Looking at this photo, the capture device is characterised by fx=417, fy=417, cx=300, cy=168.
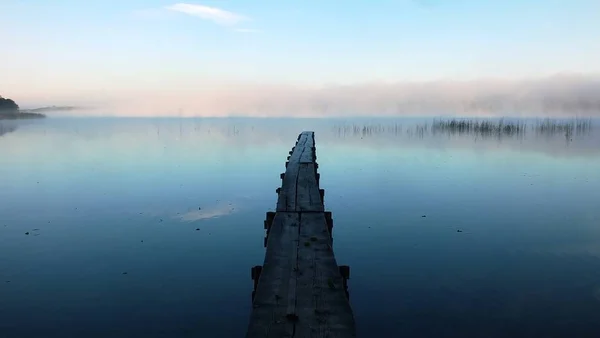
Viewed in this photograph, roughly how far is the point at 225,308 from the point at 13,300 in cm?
405

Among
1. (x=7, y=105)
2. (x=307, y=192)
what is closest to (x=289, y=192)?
(x=307, y=192)

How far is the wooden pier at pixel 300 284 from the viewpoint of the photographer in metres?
4.53

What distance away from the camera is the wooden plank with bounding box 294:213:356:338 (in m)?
4.48

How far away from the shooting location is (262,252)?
10836 millimetres

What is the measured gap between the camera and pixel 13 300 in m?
7.91

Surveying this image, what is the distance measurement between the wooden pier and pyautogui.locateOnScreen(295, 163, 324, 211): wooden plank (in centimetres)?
51

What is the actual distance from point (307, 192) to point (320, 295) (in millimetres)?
6382

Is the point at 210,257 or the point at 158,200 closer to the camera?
the point at 210,257

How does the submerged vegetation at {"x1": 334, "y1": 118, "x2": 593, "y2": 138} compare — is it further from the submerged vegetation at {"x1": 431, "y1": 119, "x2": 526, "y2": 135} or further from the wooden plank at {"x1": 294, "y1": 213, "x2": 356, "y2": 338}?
the wooden plank at {"x1": 294, "y1": 213, "x2": 356, "y2": 338}

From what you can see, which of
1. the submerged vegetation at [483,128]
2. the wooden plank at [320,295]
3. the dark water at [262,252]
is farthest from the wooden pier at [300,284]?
the submerged vegetation at [483,128]

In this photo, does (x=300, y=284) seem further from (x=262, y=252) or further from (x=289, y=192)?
(x=289, y=192)

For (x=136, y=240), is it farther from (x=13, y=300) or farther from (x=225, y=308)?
(x=225, y=308)

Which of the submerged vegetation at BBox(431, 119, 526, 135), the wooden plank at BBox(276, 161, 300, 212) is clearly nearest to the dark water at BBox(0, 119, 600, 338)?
the wooden plank at BBox(276, 161, 300, 212)

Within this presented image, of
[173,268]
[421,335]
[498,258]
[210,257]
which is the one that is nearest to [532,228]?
[498,258]
